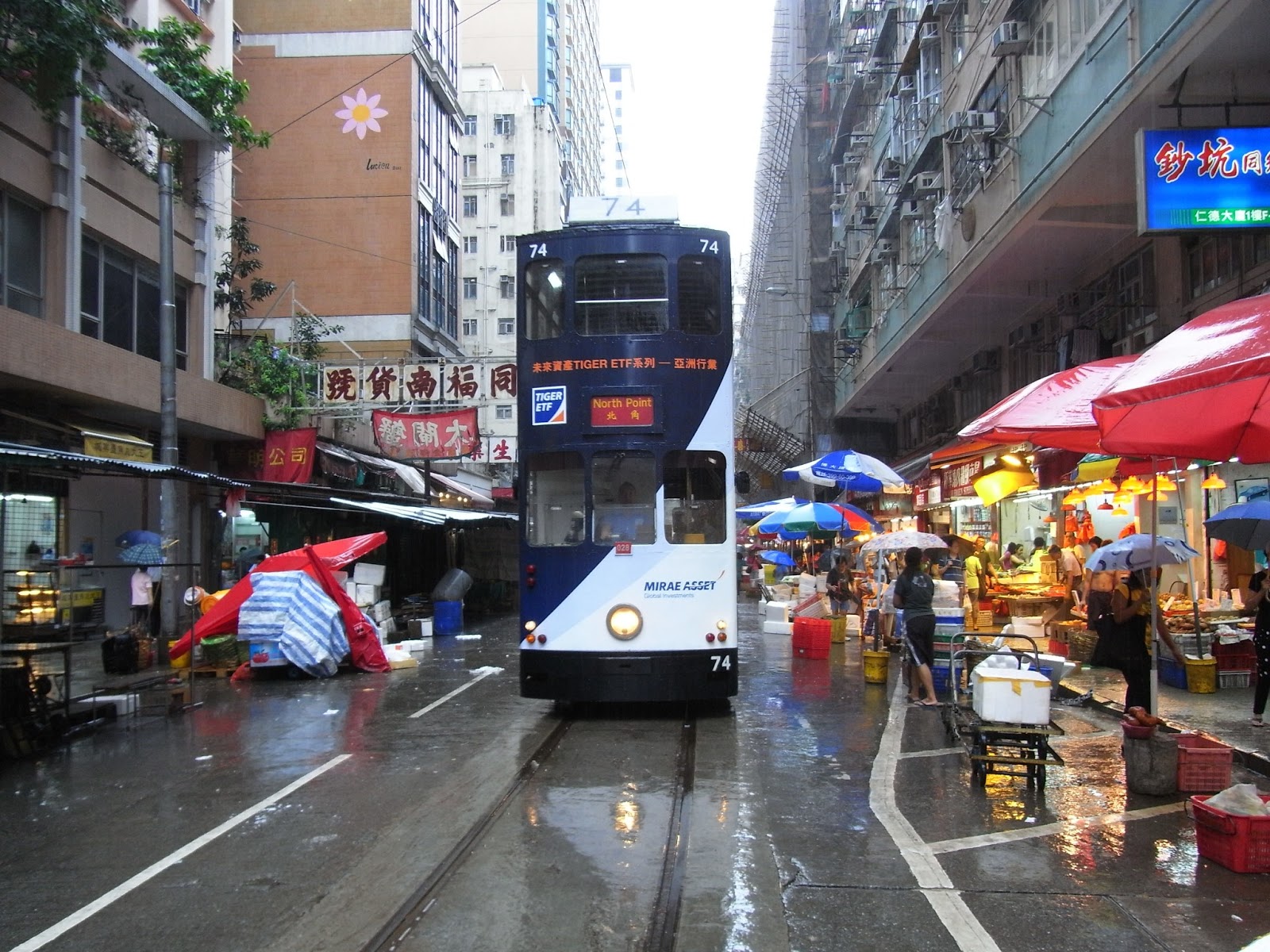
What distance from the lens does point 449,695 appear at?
13117mm

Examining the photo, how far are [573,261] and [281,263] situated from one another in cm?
2665

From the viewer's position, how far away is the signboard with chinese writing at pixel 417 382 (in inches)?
942

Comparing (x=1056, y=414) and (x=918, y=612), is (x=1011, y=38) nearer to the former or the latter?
(x=1056, y=414)

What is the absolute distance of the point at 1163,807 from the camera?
24.1 feet

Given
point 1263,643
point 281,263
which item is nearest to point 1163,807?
point 1263,643

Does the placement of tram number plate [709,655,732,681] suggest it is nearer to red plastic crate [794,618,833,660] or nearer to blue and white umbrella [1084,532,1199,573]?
blue and white umbrella [1084,532,1199,573]

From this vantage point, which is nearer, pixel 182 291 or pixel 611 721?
pixel 611 721

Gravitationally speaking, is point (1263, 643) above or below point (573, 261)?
below

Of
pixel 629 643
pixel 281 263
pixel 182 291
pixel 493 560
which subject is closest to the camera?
pixel 629 643

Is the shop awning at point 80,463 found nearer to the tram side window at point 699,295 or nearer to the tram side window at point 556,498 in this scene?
the tram side window at point 556,498

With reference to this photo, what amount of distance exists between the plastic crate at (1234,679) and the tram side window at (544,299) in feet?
28.5

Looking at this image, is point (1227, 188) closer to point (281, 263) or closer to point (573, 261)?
point (573, 261)

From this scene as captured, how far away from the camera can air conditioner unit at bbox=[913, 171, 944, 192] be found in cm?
2250

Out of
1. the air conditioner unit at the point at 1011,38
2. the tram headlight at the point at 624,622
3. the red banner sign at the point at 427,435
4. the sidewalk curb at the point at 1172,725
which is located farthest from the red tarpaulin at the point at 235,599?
the air conditioner unit at the point at 1011,38
